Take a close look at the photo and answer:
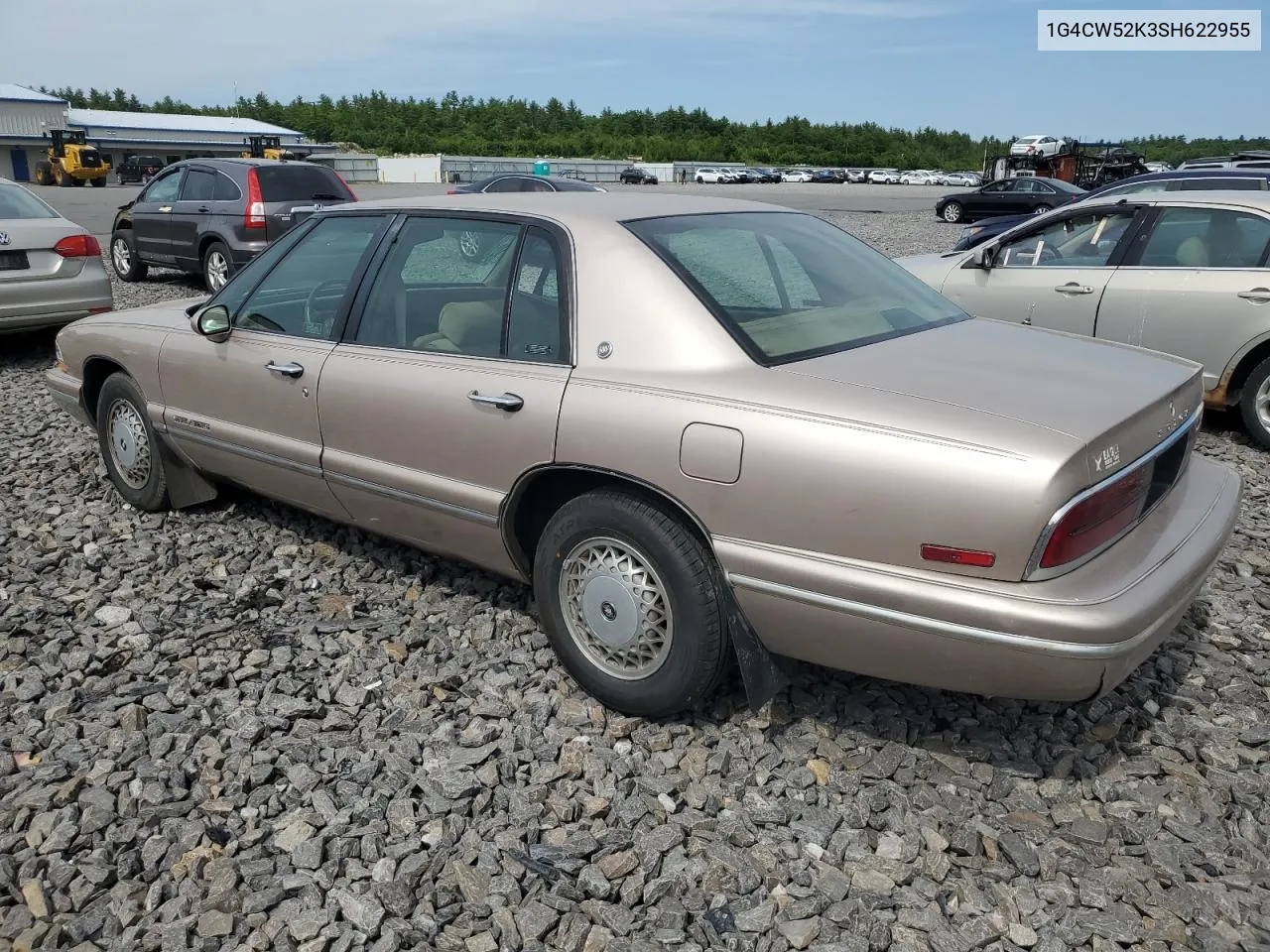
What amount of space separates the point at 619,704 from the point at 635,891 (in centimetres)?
75

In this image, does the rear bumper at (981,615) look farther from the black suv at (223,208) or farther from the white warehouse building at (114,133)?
the white warehouse building at (114,133)

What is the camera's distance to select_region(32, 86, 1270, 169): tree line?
93250 mm

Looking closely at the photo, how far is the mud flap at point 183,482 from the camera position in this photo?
193 inches

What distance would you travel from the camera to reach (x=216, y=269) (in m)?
12.0

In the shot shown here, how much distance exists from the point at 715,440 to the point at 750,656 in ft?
2.10

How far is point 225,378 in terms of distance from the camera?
4363 millimetres

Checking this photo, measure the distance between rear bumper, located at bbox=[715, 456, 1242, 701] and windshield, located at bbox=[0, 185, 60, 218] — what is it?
26.6 ft

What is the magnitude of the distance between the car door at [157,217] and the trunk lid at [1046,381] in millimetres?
11649

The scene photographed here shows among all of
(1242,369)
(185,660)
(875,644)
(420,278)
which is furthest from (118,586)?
(1242,369)

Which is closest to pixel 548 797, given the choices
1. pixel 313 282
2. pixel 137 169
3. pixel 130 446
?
pixel 313 282

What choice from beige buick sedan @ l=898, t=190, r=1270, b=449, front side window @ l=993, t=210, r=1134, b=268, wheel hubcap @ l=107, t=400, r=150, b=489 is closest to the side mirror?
wheel hubcap @ l=107, t=400, r=150, b=489

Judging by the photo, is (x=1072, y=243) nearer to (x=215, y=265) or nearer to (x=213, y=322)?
(x=213, y=322)

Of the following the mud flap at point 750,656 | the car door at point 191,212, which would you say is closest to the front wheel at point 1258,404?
the mud flap at point 750,656

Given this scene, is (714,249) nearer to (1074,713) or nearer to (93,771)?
(1074,713)
